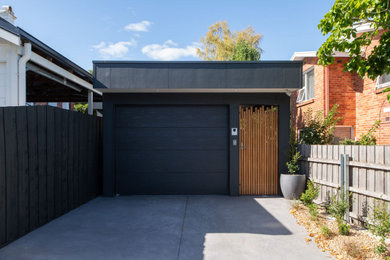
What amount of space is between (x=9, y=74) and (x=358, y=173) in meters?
7.06

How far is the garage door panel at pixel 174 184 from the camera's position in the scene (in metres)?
6.82

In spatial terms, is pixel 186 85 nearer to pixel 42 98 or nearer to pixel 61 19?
pixel 61 19

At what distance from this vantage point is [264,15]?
40.7 feet

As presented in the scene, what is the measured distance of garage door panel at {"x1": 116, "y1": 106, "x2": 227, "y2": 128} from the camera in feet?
22.6

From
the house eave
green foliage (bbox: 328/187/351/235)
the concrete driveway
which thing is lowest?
the concrete driveway

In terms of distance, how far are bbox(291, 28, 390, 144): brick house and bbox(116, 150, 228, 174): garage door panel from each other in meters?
3.74

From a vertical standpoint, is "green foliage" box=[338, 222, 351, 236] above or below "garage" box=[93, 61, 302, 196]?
below

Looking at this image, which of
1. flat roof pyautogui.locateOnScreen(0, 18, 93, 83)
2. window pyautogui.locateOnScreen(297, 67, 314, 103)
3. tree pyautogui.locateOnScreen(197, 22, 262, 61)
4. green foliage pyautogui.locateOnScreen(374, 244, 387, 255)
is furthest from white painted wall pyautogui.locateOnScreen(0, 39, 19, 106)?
tree pyautogui.locateOnScreen(197, 22, 262, 61)

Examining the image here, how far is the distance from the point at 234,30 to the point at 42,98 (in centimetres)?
1607

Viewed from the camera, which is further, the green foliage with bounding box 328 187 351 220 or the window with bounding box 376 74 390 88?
the window with bounding box 376 74 390 88

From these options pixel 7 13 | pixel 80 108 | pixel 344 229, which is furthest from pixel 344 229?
pixel 80 108

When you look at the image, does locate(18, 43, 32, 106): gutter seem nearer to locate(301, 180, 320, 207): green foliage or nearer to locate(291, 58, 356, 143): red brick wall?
locate(301, 180, 320, 207): green foliage

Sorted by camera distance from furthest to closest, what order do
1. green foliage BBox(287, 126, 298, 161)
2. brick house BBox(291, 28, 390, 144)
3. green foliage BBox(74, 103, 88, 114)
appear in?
1. green foliage BBox(74, 103, 88, 114)
2. brick house BBox(291, 28, 390, 144)
3. green foliage BBox(287, 126, 298, 161)

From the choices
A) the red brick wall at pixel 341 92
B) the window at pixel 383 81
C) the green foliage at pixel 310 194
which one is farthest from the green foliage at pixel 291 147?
the window at pixel 383 81
